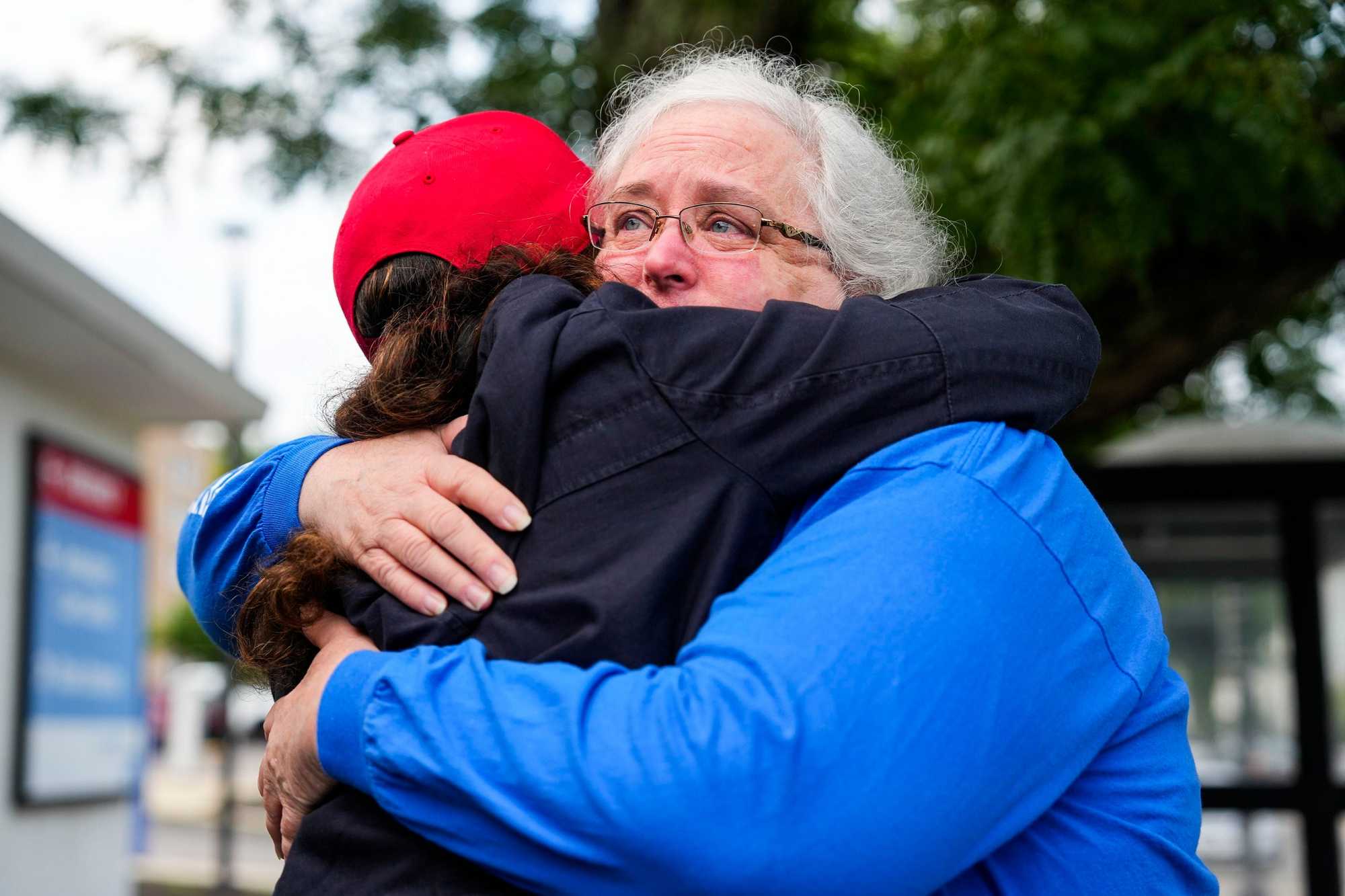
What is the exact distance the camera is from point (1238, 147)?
4043 mm

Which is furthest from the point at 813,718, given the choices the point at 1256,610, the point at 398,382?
the point at 1256,610

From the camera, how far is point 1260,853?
21.5ft

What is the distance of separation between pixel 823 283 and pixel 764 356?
595 mm

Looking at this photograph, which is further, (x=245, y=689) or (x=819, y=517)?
(x=245, y=689)

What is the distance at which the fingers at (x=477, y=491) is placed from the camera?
1309 mm

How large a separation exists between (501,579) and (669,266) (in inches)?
23.7

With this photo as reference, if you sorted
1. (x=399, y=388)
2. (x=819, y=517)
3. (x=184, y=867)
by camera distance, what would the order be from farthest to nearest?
(x=184, y=867)
(x=399, y=388)
(x=819, y=517)

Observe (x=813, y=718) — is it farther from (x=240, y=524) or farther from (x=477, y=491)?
(x=240, y=524)

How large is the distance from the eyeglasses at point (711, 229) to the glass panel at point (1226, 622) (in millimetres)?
5539

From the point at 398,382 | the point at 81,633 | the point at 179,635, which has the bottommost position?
the point at 179,635

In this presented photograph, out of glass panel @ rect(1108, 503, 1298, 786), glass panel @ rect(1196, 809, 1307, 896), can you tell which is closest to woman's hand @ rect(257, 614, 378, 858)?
glass panel @ rect(1196, 809, 1307, 896)

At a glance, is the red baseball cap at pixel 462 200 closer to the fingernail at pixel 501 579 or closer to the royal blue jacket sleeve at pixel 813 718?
the fingernail at pixel 501 579

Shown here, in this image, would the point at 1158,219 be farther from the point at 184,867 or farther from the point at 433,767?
the point at 184,867

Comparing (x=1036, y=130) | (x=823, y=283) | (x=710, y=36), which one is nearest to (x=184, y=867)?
(x=710, y=36)
